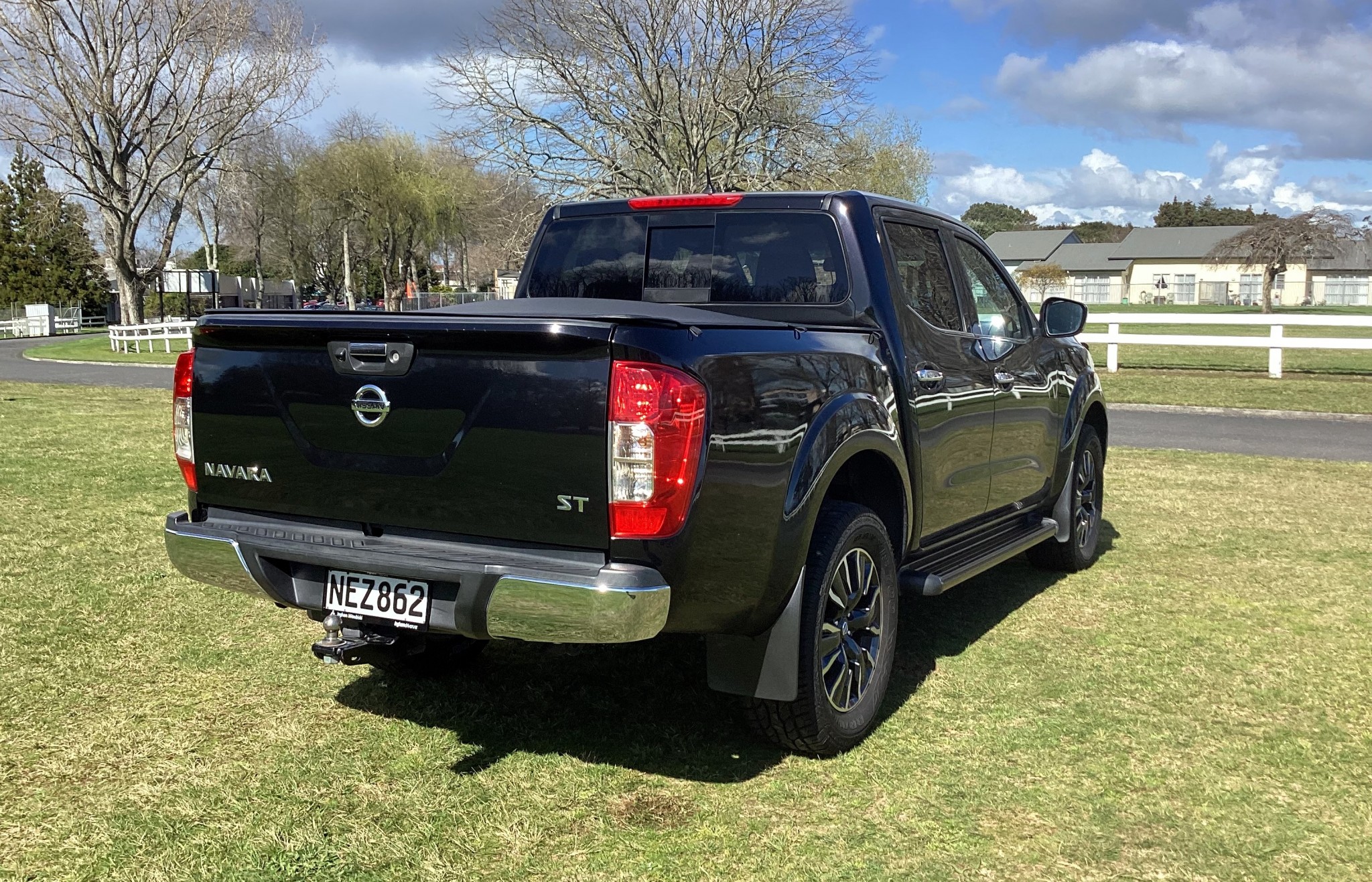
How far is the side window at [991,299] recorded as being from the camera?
534 cm

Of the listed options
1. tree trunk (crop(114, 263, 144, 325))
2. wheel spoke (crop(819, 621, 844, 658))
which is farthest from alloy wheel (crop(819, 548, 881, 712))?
tree trunk (crop(114, 263, 144, 325))

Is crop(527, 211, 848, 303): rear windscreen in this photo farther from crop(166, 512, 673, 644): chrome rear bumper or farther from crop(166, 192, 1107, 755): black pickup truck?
crop(166, 512, 673, 644): chrome rear bumper

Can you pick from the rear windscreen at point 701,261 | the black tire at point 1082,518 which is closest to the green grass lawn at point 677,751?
the black tire at point 1082,518

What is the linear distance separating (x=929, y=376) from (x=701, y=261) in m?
1.04

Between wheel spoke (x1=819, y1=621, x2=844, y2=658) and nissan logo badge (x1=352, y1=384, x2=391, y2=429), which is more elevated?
nissan logo badge (x1=352, y1=384, x2=391, y2=429)

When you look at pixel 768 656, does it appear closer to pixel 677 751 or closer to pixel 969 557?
pixel 677 751

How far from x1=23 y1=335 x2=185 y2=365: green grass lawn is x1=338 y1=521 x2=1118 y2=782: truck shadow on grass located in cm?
2360

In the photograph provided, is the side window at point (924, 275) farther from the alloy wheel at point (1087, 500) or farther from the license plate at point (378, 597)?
the license plate at point (378, 597)

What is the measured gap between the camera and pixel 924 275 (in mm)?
4859

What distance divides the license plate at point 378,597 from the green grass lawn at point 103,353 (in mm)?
24512

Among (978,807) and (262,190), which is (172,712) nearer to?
(978,807)

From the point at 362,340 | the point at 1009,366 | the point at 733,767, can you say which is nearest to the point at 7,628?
the point at 362,340

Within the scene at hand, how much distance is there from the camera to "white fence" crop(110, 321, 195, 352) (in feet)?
103

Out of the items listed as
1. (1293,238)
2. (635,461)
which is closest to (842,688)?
(635,461)
